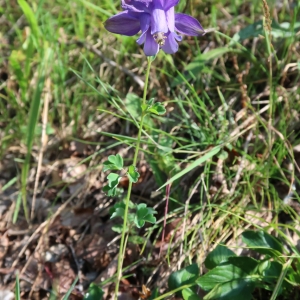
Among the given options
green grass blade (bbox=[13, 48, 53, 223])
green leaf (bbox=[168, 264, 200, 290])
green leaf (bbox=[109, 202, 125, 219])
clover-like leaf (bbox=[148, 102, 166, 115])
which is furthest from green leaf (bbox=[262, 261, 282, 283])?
green grass blade (bbox=[13, 48, 53, 223])

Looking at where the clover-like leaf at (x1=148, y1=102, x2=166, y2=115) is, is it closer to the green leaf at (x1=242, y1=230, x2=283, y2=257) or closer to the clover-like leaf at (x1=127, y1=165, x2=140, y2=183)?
the clover-like leaf at (x1=127, y1=165, x2=140, y2=183)

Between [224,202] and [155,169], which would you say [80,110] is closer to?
[155,169]

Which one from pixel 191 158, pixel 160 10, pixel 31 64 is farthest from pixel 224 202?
pixel 31 64

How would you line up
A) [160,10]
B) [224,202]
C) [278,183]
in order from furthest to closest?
[278,183]
[224,202]
[160,10]

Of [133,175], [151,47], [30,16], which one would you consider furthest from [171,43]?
[30,16]

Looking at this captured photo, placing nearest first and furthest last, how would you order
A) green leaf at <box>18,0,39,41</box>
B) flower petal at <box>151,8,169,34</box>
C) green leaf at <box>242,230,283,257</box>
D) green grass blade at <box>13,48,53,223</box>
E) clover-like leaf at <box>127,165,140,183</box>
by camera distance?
flower petal at <box>151,8,169,34</box> < clover-like leaf at <box>127,165,140,183</box> < green leaf at <box>242,230,283,257</box> < green grass blade at <box>13,48,53,223</box> < green leaf at <box>18,0,39,41</box>

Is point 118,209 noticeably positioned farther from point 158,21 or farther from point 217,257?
point 158,21

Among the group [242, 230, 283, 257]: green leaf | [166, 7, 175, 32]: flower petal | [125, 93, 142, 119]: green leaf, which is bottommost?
[242, 230, 283, 257]: green leaf
